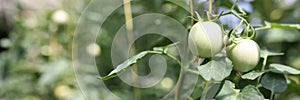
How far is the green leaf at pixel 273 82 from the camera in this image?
53 cm

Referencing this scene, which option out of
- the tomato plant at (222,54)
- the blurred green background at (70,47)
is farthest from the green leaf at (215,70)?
the blurred green background at (70,47)

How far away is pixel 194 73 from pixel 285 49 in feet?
2.50

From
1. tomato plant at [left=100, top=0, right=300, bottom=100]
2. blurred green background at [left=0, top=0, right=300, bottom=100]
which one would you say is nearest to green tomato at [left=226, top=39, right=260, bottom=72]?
tomato plant at [left=100, top=0, right=300, bottom=100]

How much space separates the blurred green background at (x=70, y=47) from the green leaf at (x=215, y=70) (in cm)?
33

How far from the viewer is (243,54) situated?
47 cm

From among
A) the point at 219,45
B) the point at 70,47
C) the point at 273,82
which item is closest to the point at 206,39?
the point at 219,45

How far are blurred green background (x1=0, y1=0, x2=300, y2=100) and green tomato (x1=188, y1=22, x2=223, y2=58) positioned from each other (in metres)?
0.33

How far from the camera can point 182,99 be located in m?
0.55

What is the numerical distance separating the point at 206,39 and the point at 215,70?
0.04 m

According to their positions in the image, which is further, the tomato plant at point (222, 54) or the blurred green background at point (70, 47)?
the blurred green background at point (70, 47)

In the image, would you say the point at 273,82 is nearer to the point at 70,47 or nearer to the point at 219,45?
the point at 219,45

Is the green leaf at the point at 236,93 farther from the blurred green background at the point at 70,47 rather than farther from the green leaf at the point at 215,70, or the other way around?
the blurred green background at the point at 70,47

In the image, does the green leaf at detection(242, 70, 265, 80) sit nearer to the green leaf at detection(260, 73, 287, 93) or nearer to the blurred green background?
the green leaf at detection(260, 73, 287, 93)

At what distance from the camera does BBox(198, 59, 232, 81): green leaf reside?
17.9 inches
